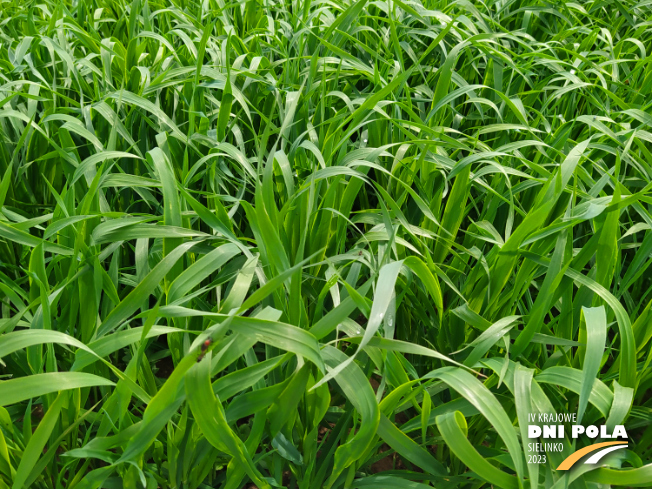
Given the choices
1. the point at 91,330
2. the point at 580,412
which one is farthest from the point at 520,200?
the point at 91,330

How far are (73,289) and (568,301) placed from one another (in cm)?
66

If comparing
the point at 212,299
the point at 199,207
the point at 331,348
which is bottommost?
the point at 212,299

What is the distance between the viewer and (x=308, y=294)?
0.79 metres

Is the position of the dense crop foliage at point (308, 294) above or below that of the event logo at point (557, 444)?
above

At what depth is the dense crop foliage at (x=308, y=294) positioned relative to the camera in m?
0.57

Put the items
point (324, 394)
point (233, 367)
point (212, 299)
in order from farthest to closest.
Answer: point (212, 299) < point (233, 367) < point (324, 394)

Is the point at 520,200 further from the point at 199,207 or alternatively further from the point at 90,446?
the point at 90,446

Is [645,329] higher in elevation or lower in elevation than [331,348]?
lower

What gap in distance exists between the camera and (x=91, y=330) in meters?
0.72

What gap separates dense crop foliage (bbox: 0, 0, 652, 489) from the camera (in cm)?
57

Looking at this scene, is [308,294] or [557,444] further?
[308,294]

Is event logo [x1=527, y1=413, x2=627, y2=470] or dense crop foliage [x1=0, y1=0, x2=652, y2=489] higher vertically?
dense crop foliage [x1=0, y1=0, x2=652, y2=489]

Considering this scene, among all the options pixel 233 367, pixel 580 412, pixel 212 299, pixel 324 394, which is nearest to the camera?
pixel 580 412

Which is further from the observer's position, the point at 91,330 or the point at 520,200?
the point at 520,200
